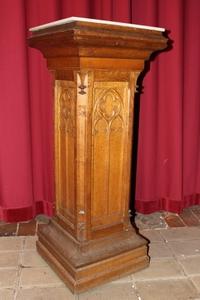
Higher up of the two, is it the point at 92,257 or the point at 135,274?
the point at 92,257

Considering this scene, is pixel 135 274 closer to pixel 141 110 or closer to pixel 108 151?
pixel 108 151

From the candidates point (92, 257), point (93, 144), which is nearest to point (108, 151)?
point (93, 144)

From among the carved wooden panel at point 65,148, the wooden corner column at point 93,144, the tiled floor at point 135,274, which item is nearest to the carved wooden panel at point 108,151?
the wooden corner column at point 93,144

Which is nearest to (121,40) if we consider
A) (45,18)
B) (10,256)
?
(45,18)

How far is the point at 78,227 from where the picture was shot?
5.45 feet

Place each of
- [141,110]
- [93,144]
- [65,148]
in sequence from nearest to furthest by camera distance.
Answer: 1. [93,144]
2. [65,148]
3. [141,110]

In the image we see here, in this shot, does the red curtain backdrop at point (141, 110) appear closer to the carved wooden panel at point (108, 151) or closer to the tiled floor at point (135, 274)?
the tiled floor at point (135, 274)

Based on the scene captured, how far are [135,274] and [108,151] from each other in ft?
2.10

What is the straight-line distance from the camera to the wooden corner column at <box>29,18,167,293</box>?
1462 millimetres

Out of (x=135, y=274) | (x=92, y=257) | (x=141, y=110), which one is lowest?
(x=135, y=274)

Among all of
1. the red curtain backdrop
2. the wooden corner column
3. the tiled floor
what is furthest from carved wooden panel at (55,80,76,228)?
the red curtain backdrop

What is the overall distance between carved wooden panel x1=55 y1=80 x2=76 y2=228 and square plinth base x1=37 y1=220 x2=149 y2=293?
115 mm

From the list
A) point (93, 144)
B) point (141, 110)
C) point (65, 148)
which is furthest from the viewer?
point (141, 110)

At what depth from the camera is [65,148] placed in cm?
173
